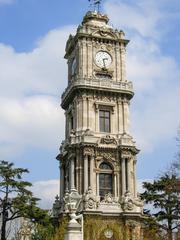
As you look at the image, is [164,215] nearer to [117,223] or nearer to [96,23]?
Result: [117,223]

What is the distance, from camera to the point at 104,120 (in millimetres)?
61844

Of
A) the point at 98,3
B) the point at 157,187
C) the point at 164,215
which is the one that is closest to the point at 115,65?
the point at 98,3

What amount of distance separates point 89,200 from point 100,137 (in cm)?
798

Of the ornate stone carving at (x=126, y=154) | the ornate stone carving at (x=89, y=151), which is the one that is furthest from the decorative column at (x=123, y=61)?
the ornate stone carving at (x=89, y=151)

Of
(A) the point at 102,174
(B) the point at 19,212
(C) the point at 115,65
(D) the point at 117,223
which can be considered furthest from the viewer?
(C) the point at 115,65

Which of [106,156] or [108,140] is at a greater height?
[108,140]

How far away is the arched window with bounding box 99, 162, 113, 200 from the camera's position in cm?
5897

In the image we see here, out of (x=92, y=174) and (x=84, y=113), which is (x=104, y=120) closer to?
(x=84, y=113)

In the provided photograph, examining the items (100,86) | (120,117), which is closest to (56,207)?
(120,117)

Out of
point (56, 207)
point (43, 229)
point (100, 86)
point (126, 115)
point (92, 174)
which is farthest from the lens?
point (126, 115)

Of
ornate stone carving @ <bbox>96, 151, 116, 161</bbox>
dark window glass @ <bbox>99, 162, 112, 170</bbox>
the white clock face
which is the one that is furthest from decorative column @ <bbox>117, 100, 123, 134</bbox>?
the white clock face

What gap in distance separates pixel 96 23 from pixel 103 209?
24.2 m

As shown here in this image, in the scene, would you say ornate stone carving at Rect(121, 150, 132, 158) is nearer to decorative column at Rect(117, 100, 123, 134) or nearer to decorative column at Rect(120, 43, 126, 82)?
decorative column at Rect(117, 100, 123, 134)

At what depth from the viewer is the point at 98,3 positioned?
232ft
